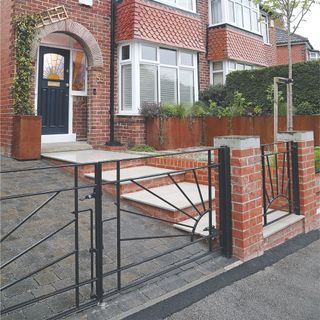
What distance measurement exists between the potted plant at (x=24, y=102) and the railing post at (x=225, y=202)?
458 centimetres

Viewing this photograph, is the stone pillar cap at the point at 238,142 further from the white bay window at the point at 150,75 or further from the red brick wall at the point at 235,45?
the red brick wall at the point at 235,45

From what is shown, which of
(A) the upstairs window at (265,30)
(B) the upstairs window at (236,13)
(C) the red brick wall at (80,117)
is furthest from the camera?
(A) the upstairs window at (265,30)

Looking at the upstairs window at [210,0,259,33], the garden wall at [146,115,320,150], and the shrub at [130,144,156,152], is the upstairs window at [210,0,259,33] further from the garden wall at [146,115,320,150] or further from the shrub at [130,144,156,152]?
the shrub at [130,144,156,152]

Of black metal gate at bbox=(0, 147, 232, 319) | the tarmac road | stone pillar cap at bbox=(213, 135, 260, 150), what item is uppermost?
stone pillar cap at bbox=(213, 135, 260, 150)

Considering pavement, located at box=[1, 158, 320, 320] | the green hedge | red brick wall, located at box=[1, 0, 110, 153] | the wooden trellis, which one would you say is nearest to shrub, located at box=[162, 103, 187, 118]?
red brick wall, located at box=[1, 0, 110, 153]

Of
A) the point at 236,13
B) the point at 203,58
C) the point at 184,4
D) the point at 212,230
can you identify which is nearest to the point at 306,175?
the point at 212,230

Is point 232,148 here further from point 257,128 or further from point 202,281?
point 257,128

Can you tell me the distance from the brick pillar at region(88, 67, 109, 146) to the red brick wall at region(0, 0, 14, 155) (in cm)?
200

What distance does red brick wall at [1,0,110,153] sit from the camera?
23.9 feet

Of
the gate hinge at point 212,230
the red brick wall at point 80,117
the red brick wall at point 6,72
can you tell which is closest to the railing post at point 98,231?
the gate hinge at point 212,230

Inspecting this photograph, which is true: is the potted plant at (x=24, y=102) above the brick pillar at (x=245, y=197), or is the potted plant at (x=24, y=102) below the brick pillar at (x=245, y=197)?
above

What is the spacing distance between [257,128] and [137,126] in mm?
3253

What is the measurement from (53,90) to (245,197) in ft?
21.6

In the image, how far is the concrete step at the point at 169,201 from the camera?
13.4ft
